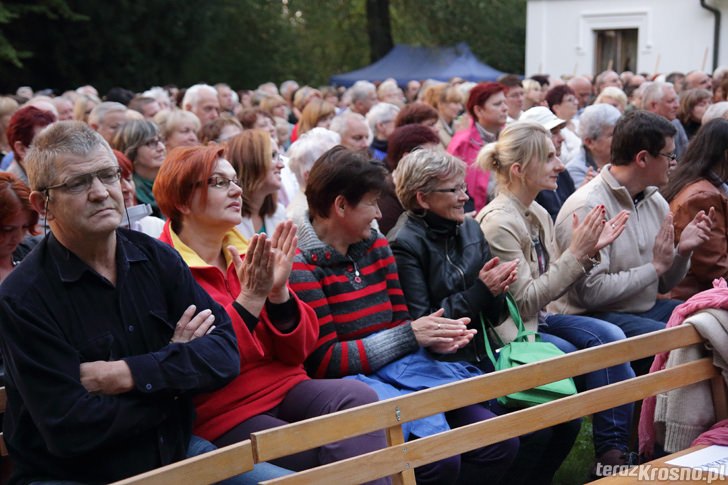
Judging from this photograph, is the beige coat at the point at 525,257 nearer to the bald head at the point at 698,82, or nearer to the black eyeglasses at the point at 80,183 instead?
the black eyeglasses at the point at 80,183

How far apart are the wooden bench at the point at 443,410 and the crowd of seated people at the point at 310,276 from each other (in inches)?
14.0

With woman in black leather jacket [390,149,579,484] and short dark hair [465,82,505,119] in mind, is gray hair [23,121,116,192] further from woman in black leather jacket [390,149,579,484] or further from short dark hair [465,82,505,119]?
short dark hair [465,82,505,119]

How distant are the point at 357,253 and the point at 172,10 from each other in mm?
23677

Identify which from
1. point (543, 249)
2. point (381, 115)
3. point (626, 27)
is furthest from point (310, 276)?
point (626, 27)

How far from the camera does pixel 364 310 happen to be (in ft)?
13.5

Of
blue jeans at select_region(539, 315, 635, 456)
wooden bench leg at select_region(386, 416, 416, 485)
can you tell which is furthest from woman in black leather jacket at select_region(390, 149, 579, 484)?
wooden bench leg at select_region(386, 416, 416, 485)

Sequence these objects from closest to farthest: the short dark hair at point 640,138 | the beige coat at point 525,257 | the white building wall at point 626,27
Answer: the beige coat at point 525,257
the short dark hair at point 640,138
the white building wall at point 626,27

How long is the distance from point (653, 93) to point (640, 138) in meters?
4.63

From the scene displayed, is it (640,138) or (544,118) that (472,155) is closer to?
(544,118)

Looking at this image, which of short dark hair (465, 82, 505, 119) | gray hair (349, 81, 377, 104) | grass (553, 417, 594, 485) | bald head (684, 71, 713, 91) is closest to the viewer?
grass (553, 417, 594, 485)

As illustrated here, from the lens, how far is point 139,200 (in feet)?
20.0

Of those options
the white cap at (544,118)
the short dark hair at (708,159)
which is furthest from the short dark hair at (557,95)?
the short dark hair at (708,159)

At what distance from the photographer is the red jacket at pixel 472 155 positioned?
23.8ft

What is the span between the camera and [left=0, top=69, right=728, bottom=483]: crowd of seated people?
9.75 feet
